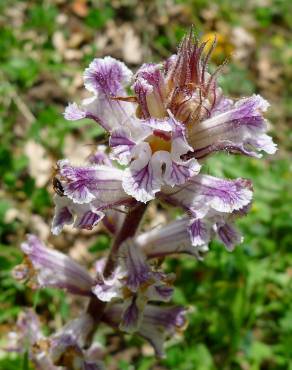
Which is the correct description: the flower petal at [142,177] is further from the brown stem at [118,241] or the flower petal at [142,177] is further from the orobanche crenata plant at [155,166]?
the brown stem at [118,241]

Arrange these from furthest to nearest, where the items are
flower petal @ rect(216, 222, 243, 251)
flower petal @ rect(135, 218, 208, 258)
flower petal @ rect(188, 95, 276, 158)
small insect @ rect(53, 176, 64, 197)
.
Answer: flower petal @ rect(135, 218, 208, 258) → flower petal @ rect(216, 222, 243, 251) → small insect @ rect(53, 176, 64, 197) → flower petal @ rect(188, 95, 276, 158)

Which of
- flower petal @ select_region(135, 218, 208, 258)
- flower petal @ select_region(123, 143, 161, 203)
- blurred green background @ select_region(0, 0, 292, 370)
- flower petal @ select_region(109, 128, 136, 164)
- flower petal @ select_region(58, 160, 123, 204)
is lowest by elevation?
blurred green background @ select_region(0, 0, 292, 370)

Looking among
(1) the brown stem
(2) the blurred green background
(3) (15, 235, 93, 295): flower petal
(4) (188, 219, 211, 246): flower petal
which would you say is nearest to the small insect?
(1) the brown stem

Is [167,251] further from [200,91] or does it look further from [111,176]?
[200,91]

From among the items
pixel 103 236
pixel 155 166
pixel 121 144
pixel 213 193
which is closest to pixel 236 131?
pixel 213 193

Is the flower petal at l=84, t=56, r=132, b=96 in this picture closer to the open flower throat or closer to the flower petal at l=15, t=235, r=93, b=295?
the open flower throat

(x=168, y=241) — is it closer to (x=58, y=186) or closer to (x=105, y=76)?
(x=58, y=186)

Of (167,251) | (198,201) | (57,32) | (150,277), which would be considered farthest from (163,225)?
(57,32)
